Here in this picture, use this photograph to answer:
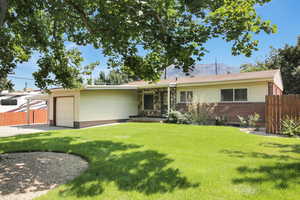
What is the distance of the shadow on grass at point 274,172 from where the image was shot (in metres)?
3.70

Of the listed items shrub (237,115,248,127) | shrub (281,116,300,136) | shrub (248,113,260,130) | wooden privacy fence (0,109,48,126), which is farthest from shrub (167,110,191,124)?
wooden privacy fence (0,109,48,126)

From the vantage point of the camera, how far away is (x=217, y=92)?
14773 millimetres

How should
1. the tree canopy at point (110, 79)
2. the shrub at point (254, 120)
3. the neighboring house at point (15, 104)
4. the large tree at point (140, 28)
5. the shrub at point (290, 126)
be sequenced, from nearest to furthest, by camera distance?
the large tree at point (140, 28)
the shrub at point (290, 126)
the shrub at point (254, 120)
the neighboring house at point (15, 104)
the tree canopy at point (110, 79)

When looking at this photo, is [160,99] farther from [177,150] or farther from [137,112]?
[177,150]

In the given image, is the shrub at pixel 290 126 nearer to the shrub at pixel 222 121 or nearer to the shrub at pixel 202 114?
the shrub at pixel 222 121

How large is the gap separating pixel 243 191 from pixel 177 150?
118 inches

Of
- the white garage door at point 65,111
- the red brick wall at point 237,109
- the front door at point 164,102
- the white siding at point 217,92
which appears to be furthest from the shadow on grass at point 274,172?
the white garage door at point 65,111

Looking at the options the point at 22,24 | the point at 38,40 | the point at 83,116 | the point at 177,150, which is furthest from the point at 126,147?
the point at 83,116

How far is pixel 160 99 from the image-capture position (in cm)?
1741

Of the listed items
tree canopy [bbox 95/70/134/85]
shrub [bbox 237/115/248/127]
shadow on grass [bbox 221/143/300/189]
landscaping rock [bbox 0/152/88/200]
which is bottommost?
landscaping rock [bbox 0/152/88/200]

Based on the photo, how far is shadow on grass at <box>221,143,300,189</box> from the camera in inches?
146

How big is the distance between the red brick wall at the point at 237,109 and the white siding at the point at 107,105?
7399 millimetres

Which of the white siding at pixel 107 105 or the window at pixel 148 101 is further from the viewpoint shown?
the window at pixel 148 101

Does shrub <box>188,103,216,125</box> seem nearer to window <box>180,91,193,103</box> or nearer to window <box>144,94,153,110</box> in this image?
window <box>180,91,193,103</box>
